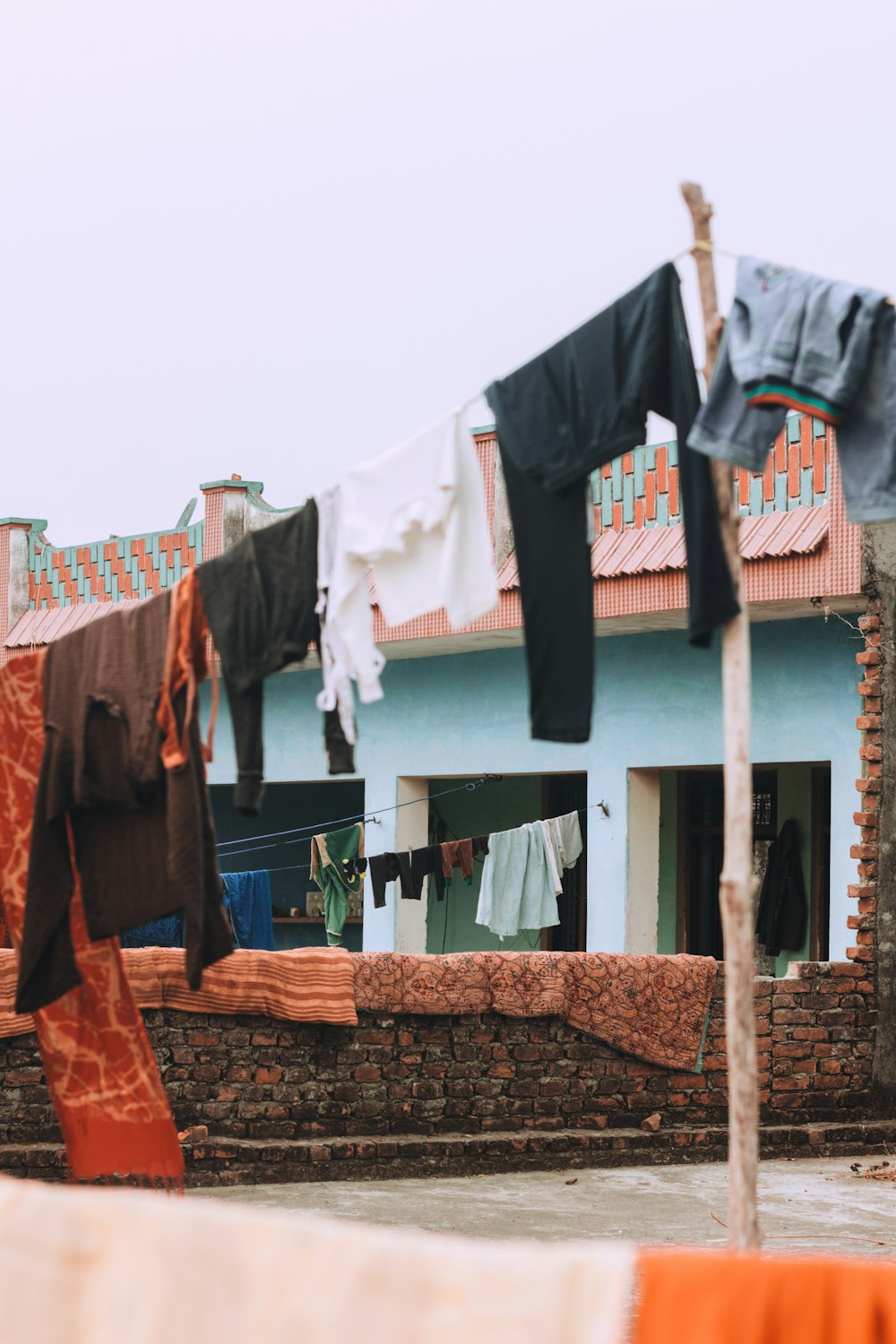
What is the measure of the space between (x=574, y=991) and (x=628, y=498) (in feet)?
13.2

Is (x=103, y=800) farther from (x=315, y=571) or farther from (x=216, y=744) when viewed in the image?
(x=216, y=744)

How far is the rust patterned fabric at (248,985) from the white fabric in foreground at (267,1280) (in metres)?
6.60

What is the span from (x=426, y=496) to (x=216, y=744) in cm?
1264

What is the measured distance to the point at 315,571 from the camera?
5.21 meters

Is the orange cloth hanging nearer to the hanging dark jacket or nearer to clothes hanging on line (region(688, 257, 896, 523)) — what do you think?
clothes hanging on line (region(688, 257, 896, 523))

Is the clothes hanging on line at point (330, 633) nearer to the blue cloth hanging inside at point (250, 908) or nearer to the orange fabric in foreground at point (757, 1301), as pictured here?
the orange fabric in foreground at point (757, 1301)

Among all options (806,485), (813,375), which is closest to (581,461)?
(813,375)

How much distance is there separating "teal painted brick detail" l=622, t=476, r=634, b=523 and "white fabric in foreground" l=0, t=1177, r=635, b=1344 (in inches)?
422

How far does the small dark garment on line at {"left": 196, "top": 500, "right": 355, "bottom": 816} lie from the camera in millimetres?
5199

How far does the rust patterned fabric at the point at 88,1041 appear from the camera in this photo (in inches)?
228

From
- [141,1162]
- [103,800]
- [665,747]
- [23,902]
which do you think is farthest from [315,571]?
[665,747]

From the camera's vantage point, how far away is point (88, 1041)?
592 cm

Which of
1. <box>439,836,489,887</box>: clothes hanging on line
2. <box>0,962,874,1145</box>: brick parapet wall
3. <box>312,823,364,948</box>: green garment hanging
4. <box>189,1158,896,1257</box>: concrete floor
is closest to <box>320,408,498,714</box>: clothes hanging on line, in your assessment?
<box>189,1158,896,1257</box>: concrete floor

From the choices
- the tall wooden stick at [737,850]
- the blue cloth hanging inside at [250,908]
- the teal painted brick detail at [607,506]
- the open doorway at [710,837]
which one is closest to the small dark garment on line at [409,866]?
the blue cloth hanging inside at [250,908]
